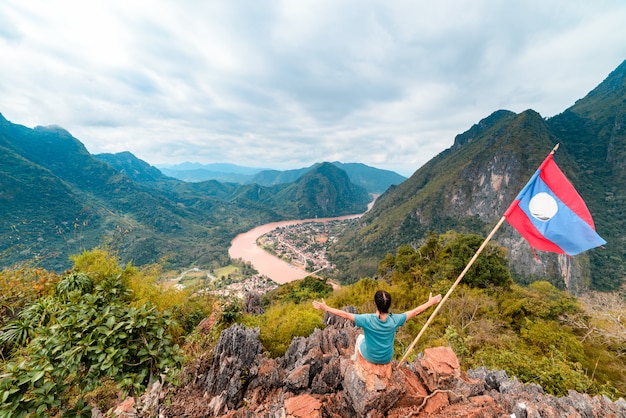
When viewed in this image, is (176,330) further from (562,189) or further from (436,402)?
(562,189)

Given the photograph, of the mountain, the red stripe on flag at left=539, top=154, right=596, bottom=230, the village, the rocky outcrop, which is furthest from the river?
the red stripe on flag at left=539, top=154, right=596, bottom=230

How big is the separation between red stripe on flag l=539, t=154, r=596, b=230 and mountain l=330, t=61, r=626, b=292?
64734 mm

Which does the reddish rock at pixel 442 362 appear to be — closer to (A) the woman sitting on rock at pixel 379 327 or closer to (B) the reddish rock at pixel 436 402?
(B) the reddish rock at pixel 436 402

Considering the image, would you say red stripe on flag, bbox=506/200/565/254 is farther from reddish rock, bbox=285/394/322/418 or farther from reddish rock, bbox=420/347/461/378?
reddish rock, bbox=285/394/322/418

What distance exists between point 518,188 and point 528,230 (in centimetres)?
8766

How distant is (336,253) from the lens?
90.8 metres

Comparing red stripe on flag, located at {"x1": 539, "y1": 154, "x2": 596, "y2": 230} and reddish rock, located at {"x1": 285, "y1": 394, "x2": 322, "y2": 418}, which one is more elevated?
red stripe on flag, located at {"x1": 539, "y1": 154, "x2": 596, "y2": 230}

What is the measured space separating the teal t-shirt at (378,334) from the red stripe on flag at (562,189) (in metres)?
4.73

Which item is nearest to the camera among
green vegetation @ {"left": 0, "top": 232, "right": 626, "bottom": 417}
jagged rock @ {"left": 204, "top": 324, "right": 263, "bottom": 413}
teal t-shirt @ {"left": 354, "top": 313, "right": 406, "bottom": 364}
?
green vegetation @ {"left": 0, "top": 232, "right": 626, "bottom": 417}

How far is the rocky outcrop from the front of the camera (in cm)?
389

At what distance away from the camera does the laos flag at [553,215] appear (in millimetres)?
4922

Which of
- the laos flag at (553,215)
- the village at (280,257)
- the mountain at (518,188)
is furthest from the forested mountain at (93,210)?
the mountain at (518,188)

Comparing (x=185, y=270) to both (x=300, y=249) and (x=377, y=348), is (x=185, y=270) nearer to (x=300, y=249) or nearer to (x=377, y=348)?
(x=300, y=249)

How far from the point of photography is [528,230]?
5.38 m
